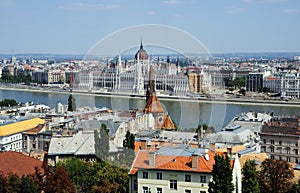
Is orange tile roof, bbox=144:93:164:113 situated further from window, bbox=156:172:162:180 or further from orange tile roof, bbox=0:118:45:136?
window, bbox=156:172:162:180

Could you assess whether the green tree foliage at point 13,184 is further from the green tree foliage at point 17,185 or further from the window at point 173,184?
the window at point 173,184

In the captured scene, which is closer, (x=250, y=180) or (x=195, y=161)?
(x=250, y=180)

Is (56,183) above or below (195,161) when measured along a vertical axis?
below

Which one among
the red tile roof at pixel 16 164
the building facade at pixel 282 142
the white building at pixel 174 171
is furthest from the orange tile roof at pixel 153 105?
the white building at pixel 174 171

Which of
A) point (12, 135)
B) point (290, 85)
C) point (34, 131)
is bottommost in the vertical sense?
point (290, 85)

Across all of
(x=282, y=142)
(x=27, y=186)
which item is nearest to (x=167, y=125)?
(x=282, y=142)

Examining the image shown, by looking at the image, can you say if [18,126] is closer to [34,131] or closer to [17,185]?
[34,131]

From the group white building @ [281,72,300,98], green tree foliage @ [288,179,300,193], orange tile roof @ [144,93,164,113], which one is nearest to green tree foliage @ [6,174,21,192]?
green tree foliage @ [288,179,300,193]

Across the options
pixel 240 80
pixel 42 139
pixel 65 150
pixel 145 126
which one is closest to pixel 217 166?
pixel 65 150
